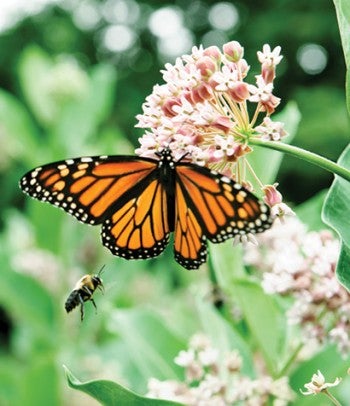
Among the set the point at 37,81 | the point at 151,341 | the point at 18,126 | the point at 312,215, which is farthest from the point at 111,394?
the point at 37,81

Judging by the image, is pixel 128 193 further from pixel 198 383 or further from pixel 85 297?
pixel 198 383

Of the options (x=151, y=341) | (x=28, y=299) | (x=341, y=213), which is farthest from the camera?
(x=28, y=299)

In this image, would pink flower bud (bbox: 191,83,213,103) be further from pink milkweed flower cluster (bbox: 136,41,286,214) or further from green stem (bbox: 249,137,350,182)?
green stem (bbox: 249,137,350,182)

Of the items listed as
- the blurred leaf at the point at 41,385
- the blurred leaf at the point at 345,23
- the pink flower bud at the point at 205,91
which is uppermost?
the blurred leaf at the point at 345,23

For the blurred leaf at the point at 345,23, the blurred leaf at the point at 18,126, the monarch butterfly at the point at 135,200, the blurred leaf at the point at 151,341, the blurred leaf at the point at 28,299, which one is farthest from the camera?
the blurred leaf at the point at 18,126

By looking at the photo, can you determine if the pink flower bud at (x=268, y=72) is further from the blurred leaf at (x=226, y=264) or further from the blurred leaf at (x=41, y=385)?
the blurred leaf at (x=41, y=385)

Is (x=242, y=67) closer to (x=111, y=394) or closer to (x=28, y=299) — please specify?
(x=111, y=394)

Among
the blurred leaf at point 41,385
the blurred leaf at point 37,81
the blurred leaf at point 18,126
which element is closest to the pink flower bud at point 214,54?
the blurred leaf at point 41,385
